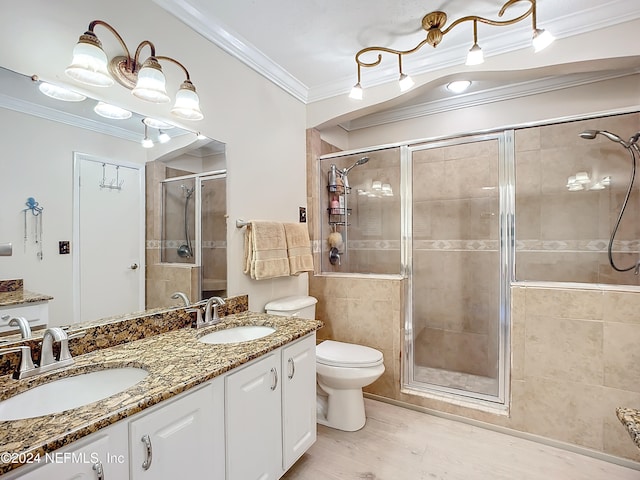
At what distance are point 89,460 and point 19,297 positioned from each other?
0.75m

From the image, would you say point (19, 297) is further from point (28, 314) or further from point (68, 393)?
point (68, 393)

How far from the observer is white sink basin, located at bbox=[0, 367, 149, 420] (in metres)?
0.97

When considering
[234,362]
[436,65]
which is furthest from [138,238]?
[436,65]

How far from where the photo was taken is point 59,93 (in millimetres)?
1307

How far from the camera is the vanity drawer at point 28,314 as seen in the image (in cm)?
117

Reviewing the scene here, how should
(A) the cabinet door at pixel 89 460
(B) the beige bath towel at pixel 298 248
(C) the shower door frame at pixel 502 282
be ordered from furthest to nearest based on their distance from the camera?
1. (B) the beige bath towel at pixel 298 248
2. (C) the shower door frame at pixel 502 282
3. (A) the cabinet door at pixel 89 460

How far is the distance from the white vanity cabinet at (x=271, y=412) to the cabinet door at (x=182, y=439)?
0.21 ft

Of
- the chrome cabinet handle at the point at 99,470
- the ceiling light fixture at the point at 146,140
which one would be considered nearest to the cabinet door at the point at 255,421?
the chrome cabinet handle at the point at 99,470

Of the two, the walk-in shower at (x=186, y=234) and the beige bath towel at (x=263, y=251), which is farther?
the beige bath towel at (x=263, y=251)

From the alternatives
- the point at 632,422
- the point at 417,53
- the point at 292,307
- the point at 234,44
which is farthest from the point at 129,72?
the point at 632,422

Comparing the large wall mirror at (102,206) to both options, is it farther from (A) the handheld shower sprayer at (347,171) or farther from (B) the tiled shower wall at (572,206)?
(B) the tiled shower wall at (572,206)

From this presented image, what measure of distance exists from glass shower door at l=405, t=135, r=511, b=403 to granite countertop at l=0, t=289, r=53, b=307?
2.28 m

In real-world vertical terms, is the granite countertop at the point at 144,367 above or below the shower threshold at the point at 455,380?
above

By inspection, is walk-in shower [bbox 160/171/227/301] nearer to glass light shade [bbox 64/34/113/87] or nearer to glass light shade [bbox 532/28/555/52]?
glass light shade [bbox 64/34/113/87]
